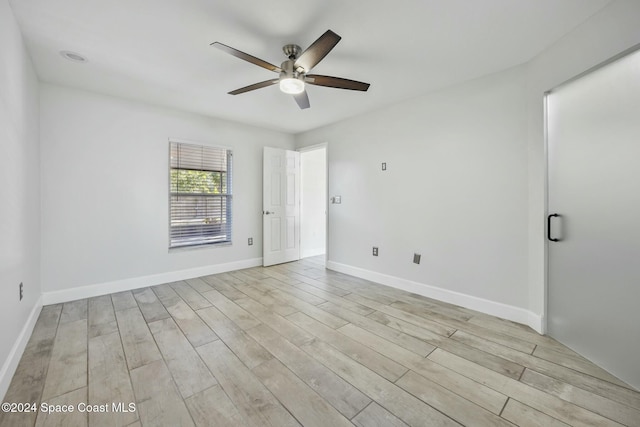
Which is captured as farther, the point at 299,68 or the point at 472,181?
the point at 472,181

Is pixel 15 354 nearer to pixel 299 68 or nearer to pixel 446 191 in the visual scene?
pixel 299 68

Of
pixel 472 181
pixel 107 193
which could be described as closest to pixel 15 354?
pixel 107 193

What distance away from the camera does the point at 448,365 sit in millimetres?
1894

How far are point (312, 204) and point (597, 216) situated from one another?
4.51 meters

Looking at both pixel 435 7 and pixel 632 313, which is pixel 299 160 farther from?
pixel 632 313

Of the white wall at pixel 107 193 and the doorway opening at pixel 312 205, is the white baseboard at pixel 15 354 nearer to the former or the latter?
the white wall at pixel 107 193

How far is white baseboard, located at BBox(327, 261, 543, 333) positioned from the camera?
2502 mm

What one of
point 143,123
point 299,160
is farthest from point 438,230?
point 143,123

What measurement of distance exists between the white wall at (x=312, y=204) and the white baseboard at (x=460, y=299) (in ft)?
5.56

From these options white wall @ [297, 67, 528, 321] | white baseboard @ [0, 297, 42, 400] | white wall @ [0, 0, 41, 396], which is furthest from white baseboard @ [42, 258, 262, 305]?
white wall @ [297, 67, 528, 321]

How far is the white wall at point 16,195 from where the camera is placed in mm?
1683

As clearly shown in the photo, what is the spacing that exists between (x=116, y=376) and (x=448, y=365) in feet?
7.47

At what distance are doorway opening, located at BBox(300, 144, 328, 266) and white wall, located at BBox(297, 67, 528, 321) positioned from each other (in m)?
1.48

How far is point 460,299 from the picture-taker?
297 centimetres
